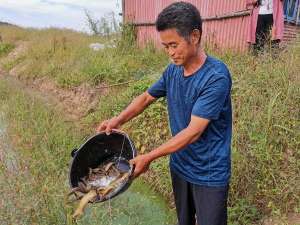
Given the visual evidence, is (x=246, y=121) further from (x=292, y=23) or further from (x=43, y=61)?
(x=43, y=61)

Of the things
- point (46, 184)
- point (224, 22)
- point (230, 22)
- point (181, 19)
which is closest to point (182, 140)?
point (181, 19)

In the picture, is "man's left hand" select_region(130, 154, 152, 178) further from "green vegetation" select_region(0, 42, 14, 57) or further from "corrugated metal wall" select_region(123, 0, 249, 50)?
"green vegetation" select_region(0, 42, 14, 57)

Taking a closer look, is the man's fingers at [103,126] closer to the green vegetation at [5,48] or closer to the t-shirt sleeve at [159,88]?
the t-shirt sleeve at [159,88]

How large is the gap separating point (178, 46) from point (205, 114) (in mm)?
382

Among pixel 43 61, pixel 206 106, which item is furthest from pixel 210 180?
pixel 43 61

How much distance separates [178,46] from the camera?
7.43 ft

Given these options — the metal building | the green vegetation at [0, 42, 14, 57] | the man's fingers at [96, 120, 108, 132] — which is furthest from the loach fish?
the green vegetation at [0, 42, 14, 57]

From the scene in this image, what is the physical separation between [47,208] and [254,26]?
5025 millimetres

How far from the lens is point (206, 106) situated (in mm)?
2219

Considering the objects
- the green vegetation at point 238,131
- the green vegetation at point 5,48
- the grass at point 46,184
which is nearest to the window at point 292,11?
the green vegetation at point 238,131

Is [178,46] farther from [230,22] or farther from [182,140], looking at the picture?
[230,22]

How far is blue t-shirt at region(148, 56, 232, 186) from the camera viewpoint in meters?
2.24

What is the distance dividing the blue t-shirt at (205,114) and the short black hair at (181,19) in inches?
8.3

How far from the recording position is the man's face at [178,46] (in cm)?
224
